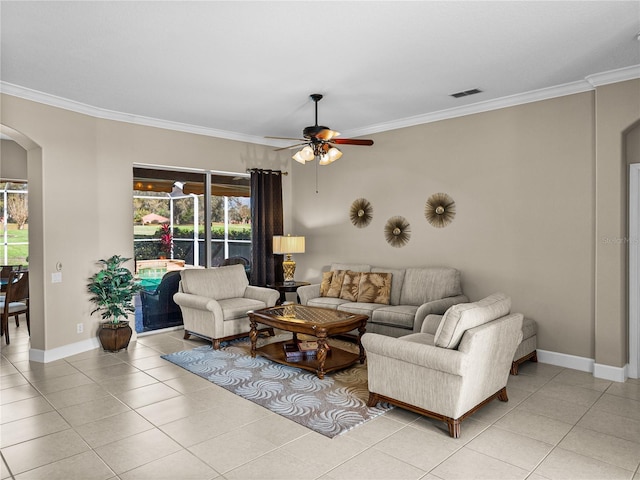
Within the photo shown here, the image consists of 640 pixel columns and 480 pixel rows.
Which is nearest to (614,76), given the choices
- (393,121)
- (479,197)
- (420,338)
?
(479,197)

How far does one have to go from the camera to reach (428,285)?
213 inches

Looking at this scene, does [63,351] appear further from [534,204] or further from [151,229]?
[534,204]

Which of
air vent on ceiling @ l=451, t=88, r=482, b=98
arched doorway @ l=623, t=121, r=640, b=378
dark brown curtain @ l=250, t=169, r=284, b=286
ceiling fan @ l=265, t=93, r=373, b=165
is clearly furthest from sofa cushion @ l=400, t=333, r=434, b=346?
dark brown curtain @ l=250, t=169, r=284, b=286

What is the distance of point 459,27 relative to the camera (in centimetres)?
323

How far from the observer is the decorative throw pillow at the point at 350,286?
584cm

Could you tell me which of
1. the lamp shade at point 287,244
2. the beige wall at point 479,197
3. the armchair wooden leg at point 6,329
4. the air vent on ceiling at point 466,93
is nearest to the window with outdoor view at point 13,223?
the armchair wooden leg at point 6,329

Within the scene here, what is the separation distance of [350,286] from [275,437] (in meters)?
3.03

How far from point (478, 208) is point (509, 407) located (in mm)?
2474

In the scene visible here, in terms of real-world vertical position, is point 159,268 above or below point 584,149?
below

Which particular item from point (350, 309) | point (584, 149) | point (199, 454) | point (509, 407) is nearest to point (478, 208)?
point (584, 149)

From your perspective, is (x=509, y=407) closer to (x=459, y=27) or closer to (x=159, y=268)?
(x=459, y=27)

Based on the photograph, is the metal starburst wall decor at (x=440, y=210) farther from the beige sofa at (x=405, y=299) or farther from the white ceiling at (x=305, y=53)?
the white ceiling at (x=305, y=53)

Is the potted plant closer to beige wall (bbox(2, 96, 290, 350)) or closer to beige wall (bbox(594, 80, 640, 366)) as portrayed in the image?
beige wall (bbox(2, 96, 290, 350))

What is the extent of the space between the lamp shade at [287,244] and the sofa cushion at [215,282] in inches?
27.7
